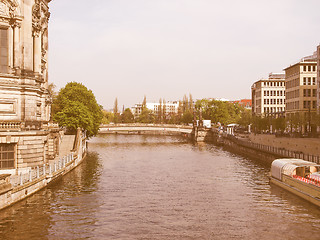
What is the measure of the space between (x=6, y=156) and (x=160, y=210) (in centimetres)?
1674

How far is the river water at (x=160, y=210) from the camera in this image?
27.0 meters

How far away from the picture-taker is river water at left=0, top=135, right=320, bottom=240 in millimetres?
26969

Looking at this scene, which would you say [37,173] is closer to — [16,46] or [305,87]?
[16,46]

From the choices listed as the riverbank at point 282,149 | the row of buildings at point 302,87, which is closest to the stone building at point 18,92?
the riverbank at point 282,149

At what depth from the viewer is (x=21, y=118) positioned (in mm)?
41594

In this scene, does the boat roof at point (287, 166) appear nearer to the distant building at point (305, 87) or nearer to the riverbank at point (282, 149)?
the riverbank at point (282, 149)

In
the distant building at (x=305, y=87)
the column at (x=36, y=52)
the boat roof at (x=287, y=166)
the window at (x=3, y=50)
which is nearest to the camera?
the boat roof at (x=287, y=166)

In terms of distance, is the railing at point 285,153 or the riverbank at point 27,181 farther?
the railing at point 285,153

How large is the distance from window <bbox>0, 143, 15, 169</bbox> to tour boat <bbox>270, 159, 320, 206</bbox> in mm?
27762

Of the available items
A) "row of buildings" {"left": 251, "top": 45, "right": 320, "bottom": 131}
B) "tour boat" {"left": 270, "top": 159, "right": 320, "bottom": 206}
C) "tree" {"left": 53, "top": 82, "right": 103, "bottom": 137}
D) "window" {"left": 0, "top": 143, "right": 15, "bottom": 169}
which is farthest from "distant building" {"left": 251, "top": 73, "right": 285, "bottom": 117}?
"window" {"left": 0, "top": 143, "right": 15, "bottom": 169}

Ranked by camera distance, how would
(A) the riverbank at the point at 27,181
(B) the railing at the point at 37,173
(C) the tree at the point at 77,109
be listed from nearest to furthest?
(A) the riverbank at the point at 27,181, (B) the railing at the point at 37,173, (C) the tree at the point at 77,109

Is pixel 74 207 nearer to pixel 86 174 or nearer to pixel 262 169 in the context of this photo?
pixel 86 174

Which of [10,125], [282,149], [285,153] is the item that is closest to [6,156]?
[10,125]

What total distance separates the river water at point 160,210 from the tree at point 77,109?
97.9 feet
